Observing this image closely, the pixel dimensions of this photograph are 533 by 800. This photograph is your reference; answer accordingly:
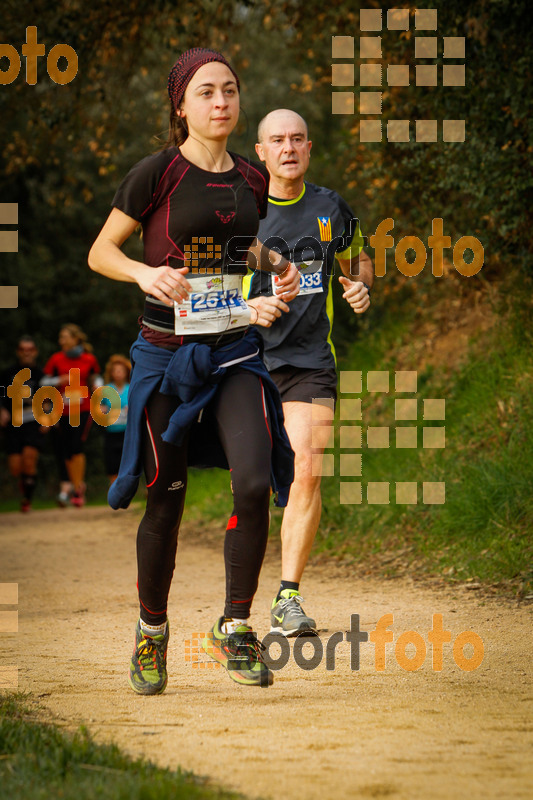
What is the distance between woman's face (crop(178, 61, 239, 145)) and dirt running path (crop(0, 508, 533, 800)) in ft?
6.99

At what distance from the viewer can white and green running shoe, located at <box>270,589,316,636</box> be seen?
5145 mm

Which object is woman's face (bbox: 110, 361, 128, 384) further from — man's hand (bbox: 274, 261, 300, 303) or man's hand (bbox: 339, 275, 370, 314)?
man's hand (bbox: 274, 261, 300, 303)

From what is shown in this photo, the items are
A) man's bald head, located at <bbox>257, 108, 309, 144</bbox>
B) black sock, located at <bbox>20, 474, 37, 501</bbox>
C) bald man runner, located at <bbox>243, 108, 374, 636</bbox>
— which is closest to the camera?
bald man runner, located at <bbox>243, 108, 374, 636</bbox>

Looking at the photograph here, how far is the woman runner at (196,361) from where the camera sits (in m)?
3.83

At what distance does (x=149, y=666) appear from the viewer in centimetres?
403

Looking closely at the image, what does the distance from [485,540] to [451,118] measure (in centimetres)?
336

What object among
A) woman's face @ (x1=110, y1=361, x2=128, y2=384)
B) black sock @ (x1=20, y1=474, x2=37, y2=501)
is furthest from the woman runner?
black sock @ (x1=20, y1=474, x2=37, y2=501)

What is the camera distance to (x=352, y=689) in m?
4.02

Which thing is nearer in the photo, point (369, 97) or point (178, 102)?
point (178, 102)

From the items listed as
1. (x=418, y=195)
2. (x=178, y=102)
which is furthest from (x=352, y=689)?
A: (x=418, y=195)

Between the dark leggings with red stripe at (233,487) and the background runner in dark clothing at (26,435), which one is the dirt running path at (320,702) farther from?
the background runner in dark clothing at (26,435)

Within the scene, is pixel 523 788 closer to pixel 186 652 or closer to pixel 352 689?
pixel 352 689

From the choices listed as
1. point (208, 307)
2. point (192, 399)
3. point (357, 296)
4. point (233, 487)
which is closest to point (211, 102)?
point (208, 307)

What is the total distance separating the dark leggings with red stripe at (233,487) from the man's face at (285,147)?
2.04m
